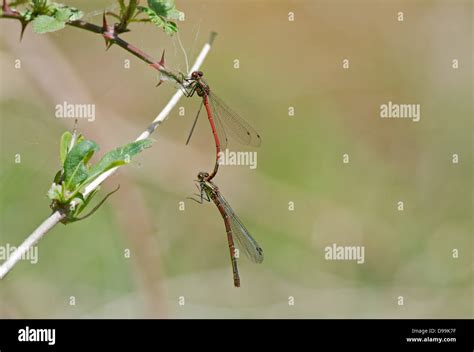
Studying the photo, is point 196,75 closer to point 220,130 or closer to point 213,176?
point 213,176

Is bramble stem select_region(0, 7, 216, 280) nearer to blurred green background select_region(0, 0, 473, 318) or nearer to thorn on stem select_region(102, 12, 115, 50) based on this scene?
thorn on stem select_region(102, 12, 115, 50)

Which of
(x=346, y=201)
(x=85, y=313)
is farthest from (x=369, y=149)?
(x=85, y=313)

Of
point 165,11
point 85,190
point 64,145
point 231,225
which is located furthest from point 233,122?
point 85,190

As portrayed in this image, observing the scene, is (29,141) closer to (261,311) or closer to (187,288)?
(187,288)

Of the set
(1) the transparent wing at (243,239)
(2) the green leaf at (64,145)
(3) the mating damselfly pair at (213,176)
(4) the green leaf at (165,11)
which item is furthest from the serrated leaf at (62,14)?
(1) the transparent wing at (243,239)

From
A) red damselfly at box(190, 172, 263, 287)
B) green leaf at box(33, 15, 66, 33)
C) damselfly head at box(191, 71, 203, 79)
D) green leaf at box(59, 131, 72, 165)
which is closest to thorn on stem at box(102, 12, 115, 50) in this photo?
green leaf at box(33, 15, 66, 33)

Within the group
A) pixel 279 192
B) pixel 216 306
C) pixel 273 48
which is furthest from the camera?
pixel 273 48
